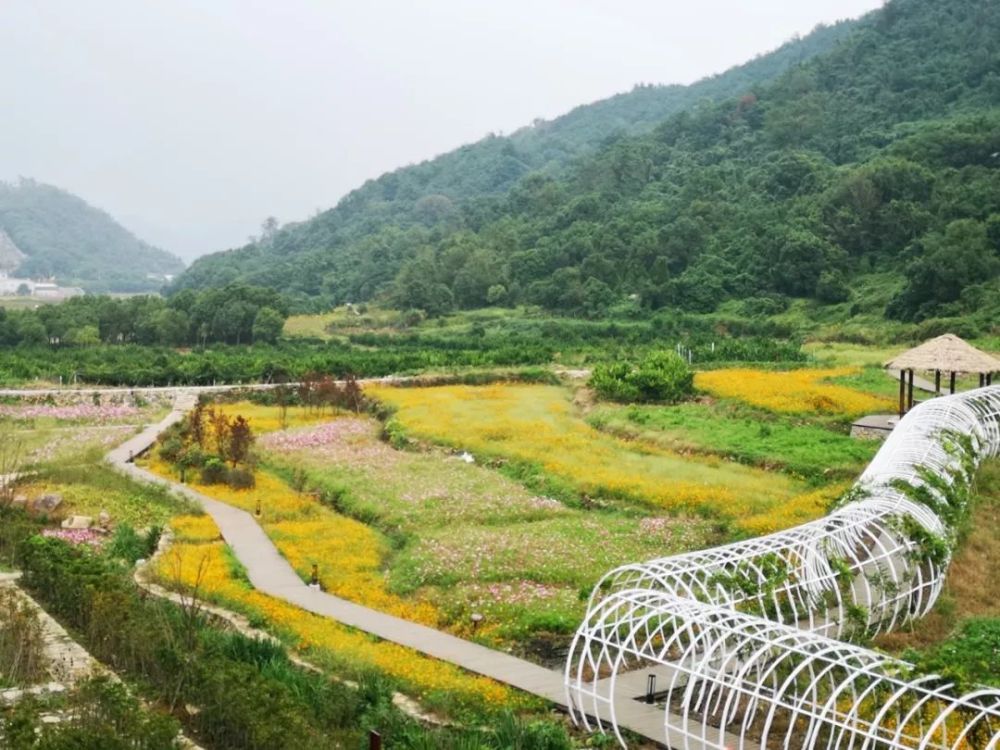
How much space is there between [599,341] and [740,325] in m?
8.33

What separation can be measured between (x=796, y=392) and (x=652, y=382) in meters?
5.07

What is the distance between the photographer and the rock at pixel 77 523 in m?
20.0

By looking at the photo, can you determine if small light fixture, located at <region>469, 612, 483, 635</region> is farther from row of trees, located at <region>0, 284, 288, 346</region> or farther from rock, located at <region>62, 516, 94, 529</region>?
row of trees, located at <region>0, 284, 288, 346</region>

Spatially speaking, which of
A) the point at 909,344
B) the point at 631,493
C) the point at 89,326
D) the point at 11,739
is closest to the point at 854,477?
the point at 631,493

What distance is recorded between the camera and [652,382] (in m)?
35.6

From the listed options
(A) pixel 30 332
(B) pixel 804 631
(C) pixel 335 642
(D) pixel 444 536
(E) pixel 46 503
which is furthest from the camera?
(A) pixel 30 332

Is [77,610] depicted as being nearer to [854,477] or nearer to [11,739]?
[11,739]

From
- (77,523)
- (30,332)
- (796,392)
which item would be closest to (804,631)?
(77,523)

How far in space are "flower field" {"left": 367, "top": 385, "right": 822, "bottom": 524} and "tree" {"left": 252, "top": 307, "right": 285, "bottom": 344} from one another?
26476 millimetres

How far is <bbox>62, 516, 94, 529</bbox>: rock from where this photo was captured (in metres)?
20.0

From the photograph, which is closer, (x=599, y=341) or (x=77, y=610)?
(x=77, y=610)

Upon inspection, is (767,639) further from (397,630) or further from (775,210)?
(775,210)

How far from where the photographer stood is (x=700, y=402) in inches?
1377

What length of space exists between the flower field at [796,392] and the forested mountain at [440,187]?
7171cm
